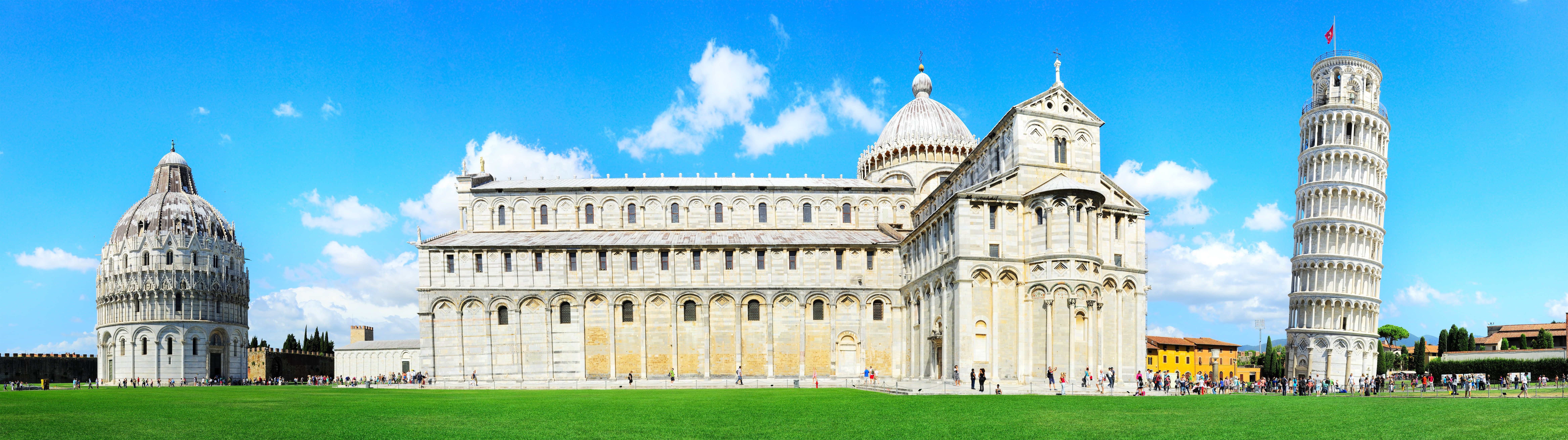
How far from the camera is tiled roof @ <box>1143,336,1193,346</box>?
109062 millimetres

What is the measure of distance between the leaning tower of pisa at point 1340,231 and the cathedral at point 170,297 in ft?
292

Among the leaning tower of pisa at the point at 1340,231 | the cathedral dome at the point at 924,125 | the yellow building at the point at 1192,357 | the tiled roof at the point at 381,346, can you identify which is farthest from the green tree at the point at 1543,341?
the tiled roof at the point at 381,346

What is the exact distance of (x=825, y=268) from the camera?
197 feet

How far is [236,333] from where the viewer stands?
88.1 m

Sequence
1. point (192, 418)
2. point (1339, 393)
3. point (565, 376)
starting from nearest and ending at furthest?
point (192, 418)
point (1339, 393)
point (565, 376)

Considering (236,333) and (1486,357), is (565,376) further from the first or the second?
(1486,357)

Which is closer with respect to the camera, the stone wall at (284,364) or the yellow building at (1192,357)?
the stone wall at (284,364)

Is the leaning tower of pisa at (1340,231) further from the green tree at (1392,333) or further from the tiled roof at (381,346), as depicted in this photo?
the tiled roof at (381,346)

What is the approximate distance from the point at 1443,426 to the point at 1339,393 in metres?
33.3

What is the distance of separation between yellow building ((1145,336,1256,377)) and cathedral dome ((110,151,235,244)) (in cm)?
9227

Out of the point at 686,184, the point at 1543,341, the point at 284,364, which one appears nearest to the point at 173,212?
the point at 284,364

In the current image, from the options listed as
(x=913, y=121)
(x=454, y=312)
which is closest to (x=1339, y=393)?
(x=913, y=121)

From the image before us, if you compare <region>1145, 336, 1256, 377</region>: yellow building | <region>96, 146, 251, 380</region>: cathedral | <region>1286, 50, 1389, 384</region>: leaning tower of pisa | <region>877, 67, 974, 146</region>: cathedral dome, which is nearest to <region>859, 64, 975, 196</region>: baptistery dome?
<region>877, 67, 974, 146</region>: cathedral dome

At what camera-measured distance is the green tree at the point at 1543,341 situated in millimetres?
80812
